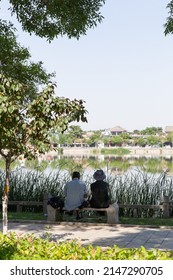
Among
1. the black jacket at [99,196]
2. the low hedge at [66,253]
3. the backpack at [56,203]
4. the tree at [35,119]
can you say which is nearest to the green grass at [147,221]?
the black jacket at [99,196]

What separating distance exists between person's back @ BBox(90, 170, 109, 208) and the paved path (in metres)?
0.72

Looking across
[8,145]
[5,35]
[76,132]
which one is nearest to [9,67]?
[5,35]

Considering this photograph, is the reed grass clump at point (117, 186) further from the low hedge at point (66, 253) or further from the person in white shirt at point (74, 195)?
the low hedge at point (66, 253)

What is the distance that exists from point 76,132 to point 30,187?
147 meters

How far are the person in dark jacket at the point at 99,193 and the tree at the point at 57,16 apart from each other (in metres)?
5.03

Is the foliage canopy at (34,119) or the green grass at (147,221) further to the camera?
the green grass at (147,221)

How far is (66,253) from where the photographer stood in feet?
19.2

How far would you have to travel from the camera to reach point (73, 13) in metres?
14.2

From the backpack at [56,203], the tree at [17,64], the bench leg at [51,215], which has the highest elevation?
the tree at [17,64]

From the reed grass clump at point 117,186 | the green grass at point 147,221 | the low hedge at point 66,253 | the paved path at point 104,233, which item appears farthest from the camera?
the reed grass clump at point 117,186

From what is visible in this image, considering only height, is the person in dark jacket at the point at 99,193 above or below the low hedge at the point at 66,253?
above

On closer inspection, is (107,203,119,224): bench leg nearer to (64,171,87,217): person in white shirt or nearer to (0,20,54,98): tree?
(64,171,87,217): person in white shirt

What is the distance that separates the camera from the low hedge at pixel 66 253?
18.2 ft
